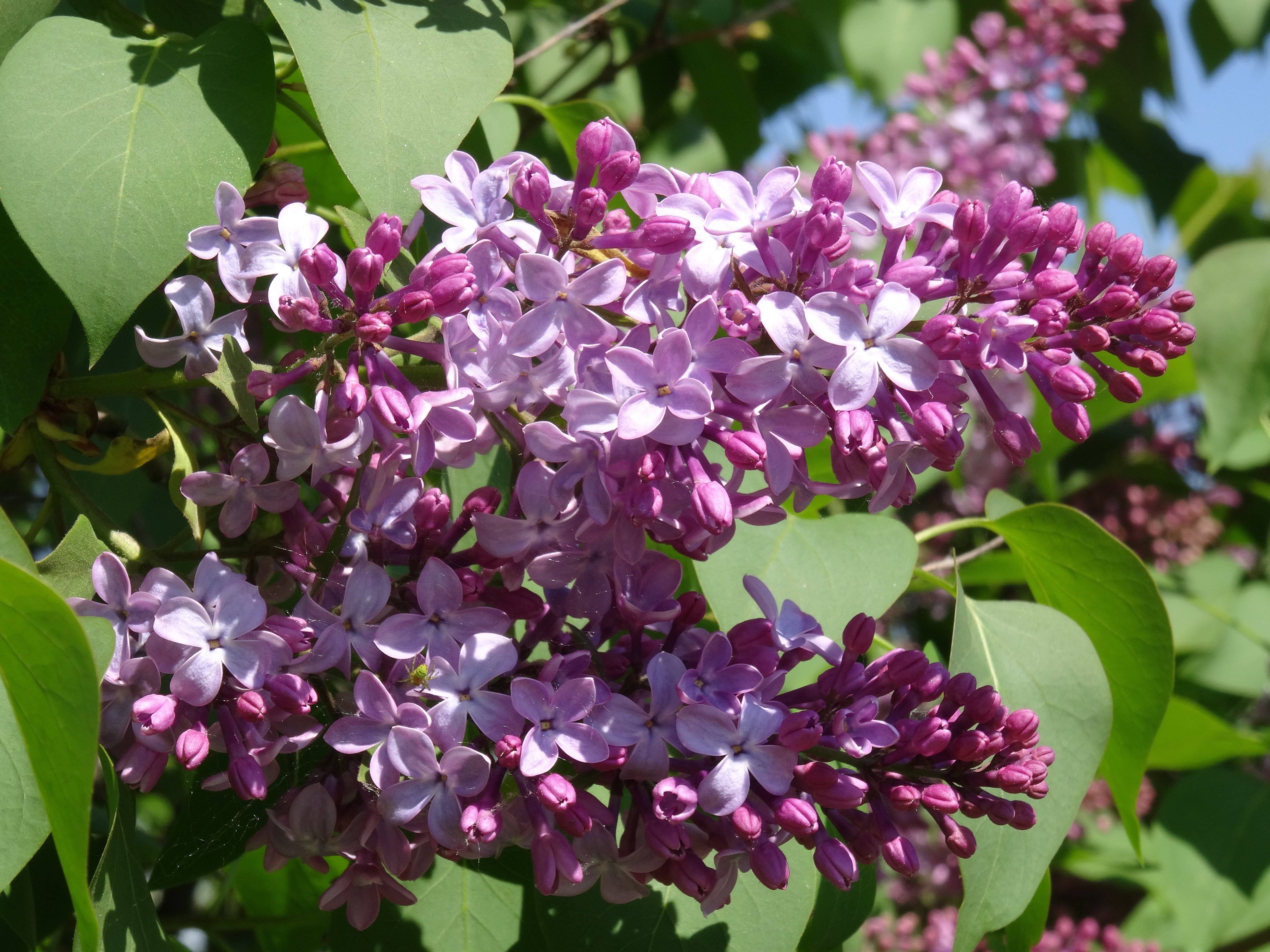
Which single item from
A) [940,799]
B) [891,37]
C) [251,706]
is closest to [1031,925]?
[940,799]

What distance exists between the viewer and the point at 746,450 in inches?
35.9

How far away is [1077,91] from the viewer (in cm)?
307

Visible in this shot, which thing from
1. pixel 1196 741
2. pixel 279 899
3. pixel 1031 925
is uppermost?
pixel 1031 925

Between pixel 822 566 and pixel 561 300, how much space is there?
54cm

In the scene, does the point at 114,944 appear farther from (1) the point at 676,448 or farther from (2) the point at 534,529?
(1) the point at 676,448

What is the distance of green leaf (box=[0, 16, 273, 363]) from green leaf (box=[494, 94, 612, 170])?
50 centimetres

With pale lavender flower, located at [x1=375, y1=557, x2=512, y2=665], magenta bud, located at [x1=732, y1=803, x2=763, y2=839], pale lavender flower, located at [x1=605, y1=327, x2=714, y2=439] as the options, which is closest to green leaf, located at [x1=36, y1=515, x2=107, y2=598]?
pale lavender flower, located at [x1=375, y1=557, x2=512, y2=665]

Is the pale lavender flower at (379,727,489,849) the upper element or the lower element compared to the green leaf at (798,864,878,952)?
upper

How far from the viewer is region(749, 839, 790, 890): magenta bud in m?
0.94

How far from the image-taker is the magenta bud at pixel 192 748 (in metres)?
0.90

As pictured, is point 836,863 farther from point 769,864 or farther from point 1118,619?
point 1118,619

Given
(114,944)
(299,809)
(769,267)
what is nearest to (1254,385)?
(769,267)

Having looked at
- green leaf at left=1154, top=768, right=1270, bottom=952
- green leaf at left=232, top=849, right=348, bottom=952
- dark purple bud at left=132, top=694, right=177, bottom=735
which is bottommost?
green leaf at left=1154, top=768, right=1270, bottom=952

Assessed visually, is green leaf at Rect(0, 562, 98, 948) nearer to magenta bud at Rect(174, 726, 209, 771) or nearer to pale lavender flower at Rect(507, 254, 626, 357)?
magenta bud at Rect(174, 726, 209, 771)
